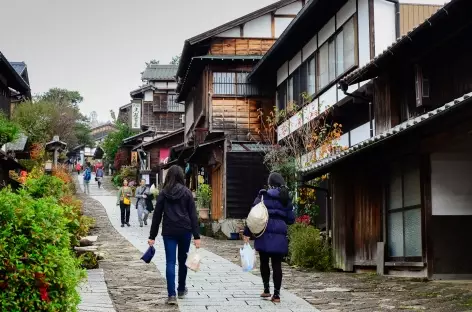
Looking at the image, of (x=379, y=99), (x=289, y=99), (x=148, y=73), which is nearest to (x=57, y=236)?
(x=379, y=99)

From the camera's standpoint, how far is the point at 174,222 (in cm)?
924

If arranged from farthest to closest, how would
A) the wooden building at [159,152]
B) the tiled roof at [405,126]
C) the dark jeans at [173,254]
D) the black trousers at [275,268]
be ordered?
the wooden building at [159,152] < the black trousers at [275,268] < the dark jeans at [173,254] < the tiled roof at [405,126]

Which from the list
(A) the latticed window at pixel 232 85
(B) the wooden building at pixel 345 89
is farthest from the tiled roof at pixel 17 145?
(B) the wooden building at pixel 345 89

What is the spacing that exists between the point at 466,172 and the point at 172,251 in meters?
5.92

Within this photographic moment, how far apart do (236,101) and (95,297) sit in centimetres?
1874

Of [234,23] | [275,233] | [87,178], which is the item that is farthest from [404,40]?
[87,178]

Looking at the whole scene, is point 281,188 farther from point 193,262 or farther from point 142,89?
point 142,89

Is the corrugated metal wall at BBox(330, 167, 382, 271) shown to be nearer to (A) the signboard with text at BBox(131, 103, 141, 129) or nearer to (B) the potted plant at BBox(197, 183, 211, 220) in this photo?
(B) the potted plant at BBox(197, 183, 211, 220)

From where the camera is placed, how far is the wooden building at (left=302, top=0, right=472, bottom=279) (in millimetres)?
11320

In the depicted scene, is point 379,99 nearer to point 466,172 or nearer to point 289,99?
point 466,172

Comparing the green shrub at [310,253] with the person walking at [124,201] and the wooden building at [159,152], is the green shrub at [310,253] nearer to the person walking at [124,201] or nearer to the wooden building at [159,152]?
the person walking at [124,201]

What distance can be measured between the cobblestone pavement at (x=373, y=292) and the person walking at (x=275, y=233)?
2.37 feet

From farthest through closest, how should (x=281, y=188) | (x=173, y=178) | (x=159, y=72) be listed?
1. (x=159, y=72)
2. (x=281, y=188)
3. (x=173, y=178)

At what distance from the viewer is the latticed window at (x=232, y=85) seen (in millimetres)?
27312
